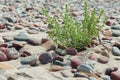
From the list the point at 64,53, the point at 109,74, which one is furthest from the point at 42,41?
the point at 109,74

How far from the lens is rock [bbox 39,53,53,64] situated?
152 inches

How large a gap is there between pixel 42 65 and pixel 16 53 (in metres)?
0.43

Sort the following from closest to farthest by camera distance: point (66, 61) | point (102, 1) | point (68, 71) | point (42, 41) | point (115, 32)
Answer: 1. point (68, 71)
2. point (66, 61)
3. point (42, 41)
4. point (115, 32)
5. point (102, 1)

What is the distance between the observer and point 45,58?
3.89m

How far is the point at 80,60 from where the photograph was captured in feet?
12.9

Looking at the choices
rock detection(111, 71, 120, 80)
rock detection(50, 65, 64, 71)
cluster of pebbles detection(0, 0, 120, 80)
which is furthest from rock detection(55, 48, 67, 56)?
rock detection(111, 71, 120, 80)

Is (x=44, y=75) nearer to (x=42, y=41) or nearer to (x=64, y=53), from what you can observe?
(x=64, y=53)

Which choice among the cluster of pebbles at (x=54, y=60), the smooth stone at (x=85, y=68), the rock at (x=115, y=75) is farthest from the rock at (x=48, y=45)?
the rock at (x=115, y=75)

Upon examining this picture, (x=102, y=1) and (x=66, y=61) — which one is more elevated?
(x=102, y=1)

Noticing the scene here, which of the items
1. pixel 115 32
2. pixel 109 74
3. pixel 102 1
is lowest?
pixel 109 74

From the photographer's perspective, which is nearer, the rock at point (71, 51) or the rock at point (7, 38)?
the rock at point (71, 51)

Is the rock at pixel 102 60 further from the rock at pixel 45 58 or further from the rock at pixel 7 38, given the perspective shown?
the rock at pixel 7 38

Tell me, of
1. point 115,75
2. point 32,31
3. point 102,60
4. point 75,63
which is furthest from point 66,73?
point 32,31

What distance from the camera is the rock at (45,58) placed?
12.7ft
